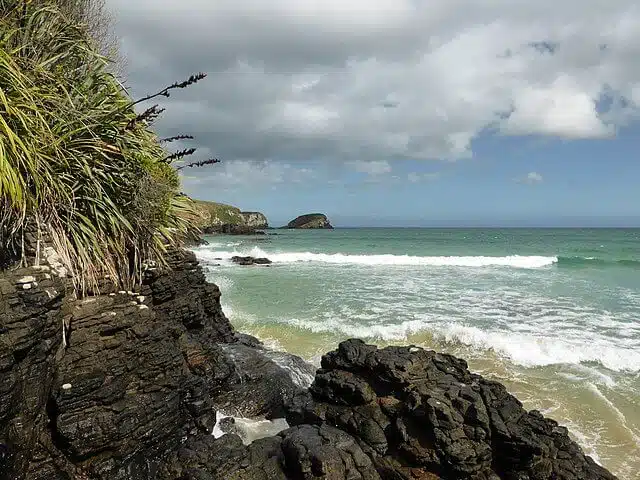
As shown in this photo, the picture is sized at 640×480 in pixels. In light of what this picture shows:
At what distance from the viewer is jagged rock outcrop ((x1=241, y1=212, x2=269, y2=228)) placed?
115125mm

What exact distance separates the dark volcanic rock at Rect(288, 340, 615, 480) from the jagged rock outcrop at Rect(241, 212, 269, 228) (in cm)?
10784

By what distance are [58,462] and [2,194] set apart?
2.66m

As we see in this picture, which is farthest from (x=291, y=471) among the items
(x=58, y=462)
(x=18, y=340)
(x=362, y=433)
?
(x=18, y=340)

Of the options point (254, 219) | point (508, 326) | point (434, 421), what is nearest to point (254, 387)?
point (434, 421)

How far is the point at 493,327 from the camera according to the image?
537 inches

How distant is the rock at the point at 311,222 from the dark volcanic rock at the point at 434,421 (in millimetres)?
135398

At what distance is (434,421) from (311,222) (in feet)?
455

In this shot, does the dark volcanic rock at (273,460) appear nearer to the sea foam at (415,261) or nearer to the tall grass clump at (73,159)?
the tall grass clump at (73,159)

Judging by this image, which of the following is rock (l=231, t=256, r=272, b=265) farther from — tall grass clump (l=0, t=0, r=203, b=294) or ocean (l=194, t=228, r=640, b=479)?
tall grass clump (l=0, t=0, r=203, b=294)

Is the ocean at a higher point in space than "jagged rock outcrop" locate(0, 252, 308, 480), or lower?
lower

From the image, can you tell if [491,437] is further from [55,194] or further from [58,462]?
[55,194]

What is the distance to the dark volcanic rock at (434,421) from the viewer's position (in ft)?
16.9

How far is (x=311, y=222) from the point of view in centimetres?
14375

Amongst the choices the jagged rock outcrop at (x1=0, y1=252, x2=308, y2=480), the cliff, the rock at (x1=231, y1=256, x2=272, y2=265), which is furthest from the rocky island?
the cliff
